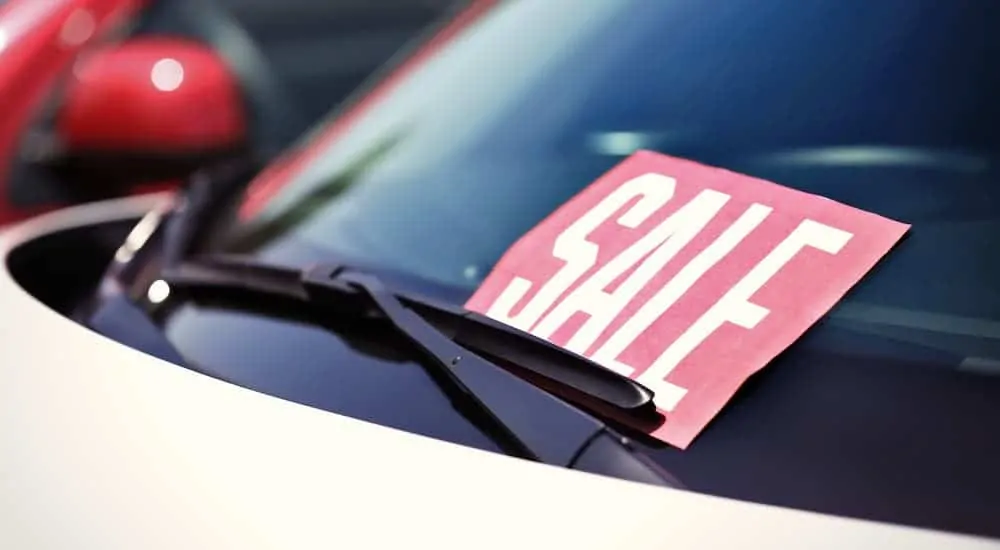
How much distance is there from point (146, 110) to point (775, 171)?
4.29 feet

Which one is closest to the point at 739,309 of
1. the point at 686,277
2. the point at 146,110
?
the point at 686,277

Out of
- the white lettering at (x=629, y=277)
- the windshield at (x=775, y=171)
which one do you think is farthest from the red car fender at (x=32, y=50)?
the white lettering at (x=629, y=277)

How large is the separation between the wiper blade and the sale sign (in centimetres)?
3

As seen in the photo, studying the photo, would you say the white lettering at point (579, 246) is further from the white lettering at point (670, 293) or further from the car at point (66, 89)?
the car at point (66, 89)

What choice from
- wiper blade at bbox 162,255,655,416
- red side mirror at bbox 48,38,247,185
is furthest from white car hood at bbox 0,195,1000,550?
red side mirror at bbox 48,38,247,185

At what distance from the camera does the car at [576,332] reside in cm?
98

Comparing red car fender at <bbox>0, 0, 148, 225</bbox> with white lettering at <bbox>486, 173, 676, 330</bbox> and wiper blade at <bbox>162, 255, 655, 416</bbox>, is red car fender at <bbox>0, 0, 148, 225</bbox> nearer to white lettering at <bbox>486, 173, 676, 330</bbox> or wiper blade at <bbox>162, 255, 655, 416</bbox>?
wiper blade at <bbox>162, 255, 655, 416</bbox>

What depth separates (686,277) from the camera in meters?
1.18

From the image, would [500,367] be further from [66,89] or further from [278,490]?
[66,89]

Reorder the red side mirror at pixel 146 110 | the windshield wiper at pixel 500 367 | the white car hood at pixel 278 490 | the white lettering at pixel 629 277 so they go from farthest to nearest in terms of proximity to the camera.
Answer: the red side mirror at pixel 146 110 < the white lettering at pixel 629 277 < the windshield wiper at pixel 500 367 < the white car hood at pixel 278 490

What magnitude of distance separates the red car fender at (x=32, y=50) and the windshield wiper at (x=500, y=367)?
1.10 meters

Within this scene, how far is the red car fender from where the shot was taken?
2.30m

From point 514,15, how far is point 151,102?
2.57 feet

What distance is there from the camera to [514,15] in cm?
175
